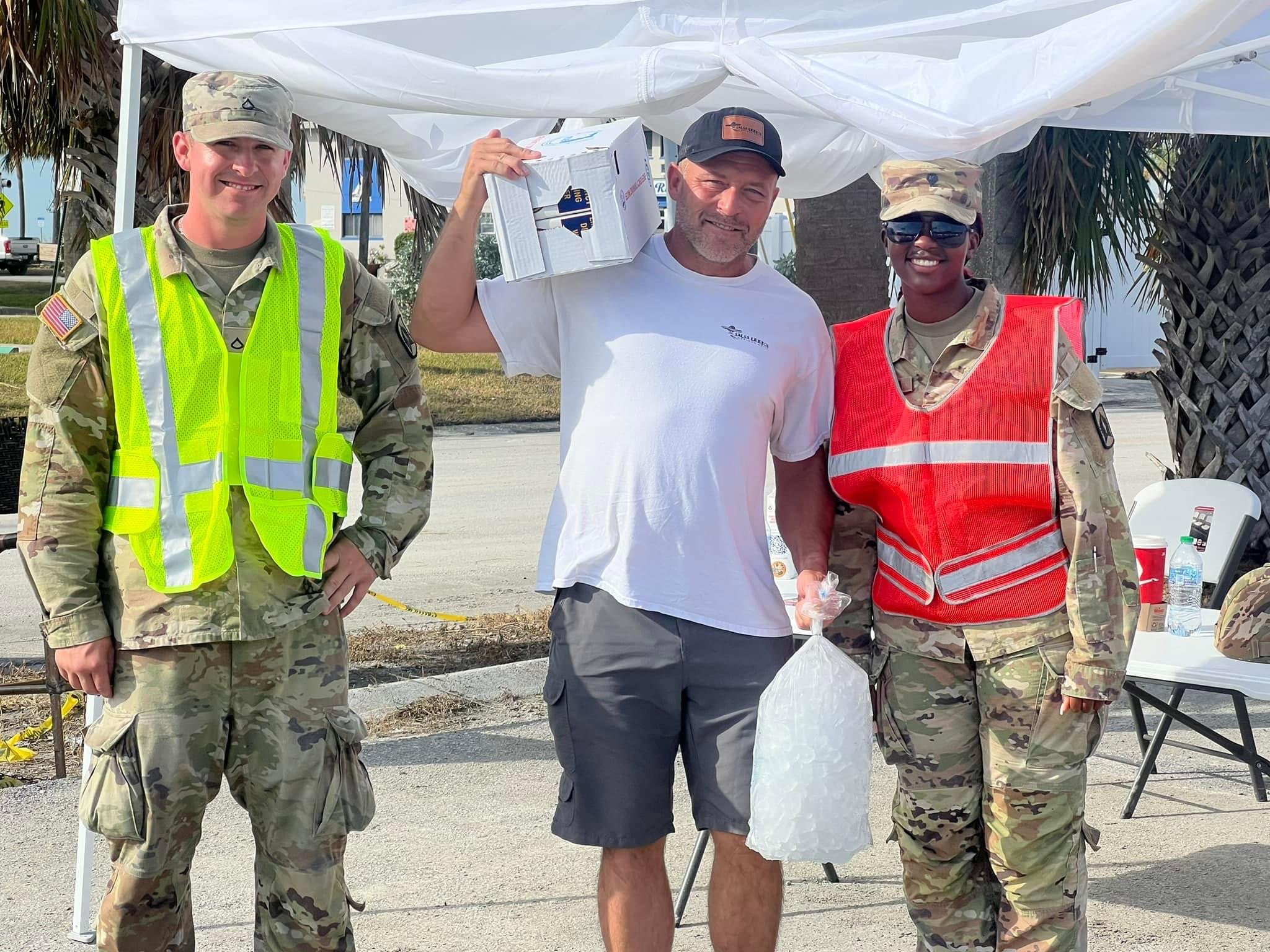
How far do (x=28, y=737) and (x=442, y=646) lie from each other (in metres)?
2.27

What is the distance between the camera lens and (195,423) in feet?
9.94

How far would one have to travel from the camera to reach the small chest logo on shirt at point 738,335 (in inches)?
126

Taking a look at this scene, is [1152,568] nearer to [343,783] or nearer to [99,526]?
[343,783]

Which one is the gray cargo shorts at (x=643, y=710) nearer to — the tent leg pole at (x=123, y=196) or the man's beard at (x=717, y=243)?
the man's beard at (x=717, y=243)

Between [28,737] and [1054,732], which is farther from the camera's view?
[28,737]

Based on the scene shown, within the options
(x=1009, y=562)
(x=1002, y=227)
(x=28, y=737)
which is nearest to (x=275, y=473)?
(x=1009, y=562)

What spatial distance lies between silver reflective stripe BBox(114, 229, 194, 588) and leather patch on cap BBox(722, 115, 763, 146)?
50.8 inches

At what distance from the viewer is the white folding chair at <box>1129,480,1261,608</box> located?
567 cm

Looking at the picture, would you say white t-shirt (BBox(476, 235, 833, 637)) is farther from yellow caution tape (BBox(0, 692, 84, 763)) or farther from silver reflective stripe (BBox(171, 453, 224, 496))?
yellow caution tape (BBox(0, 692, 84, 763))

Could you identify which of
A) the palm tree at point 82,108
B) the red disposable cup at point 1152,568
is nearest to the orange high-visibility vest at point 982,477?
the red disposable cup at point 1152,568

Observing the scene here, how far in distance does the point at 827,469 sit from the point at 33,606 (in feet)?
21.3

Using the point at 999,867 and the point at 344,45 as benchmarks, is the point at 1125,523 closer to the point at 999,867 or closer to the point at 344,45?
Result: the point at 999,867

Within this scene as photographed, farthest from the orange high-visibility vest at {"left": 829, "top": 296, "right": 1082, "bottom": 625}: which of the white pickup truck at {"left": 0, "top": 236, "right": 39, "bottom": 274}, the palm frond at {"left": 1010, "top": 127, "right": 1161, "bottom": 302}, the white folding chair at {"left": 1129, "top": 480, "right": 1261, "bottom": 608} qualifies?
the white pickup truck at {"left": 0, "top": 236, "right": 39, "bottom": 274}

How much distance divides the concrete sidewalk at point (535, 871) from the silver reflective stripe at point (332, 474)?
58.9 inches
